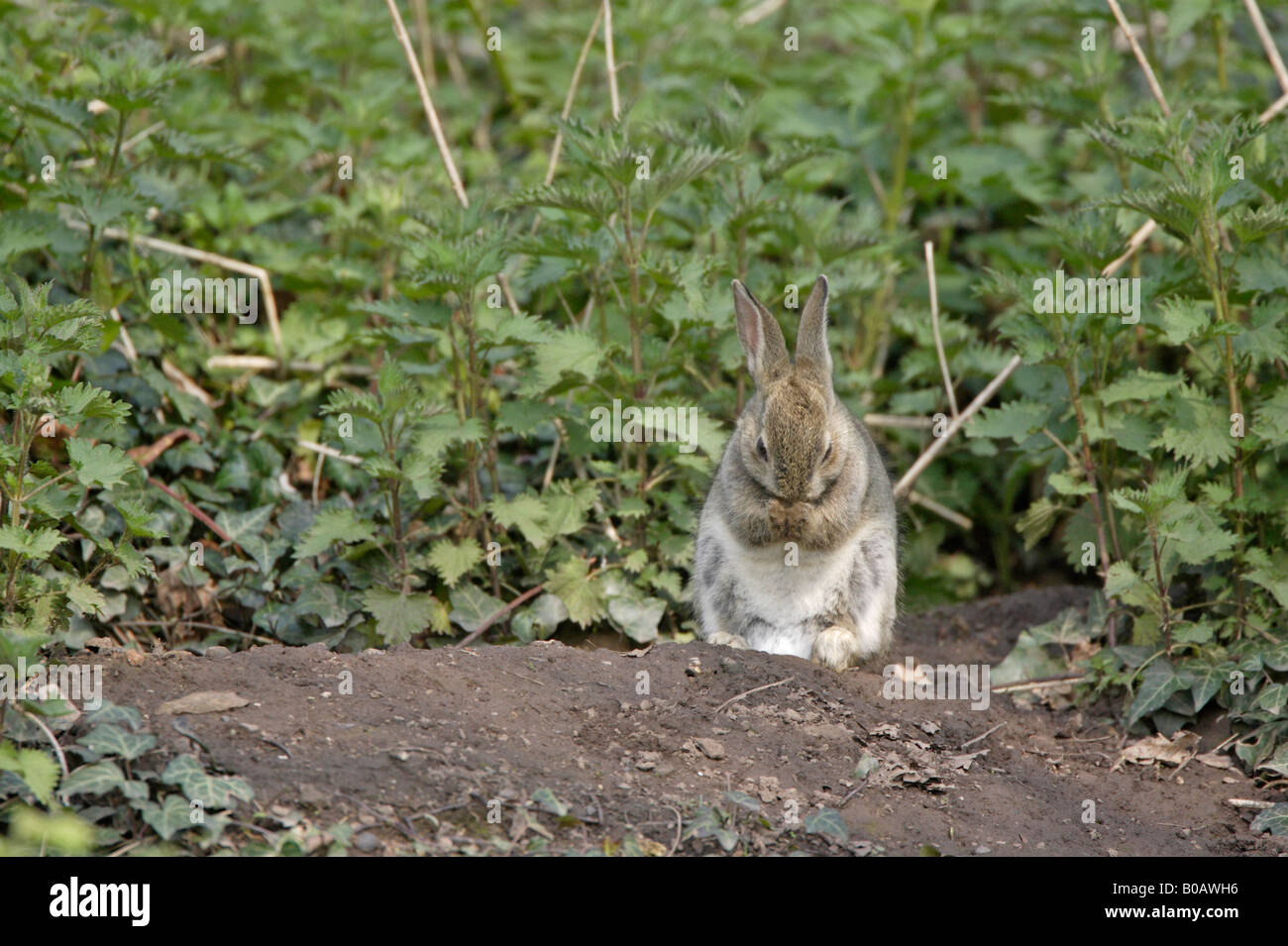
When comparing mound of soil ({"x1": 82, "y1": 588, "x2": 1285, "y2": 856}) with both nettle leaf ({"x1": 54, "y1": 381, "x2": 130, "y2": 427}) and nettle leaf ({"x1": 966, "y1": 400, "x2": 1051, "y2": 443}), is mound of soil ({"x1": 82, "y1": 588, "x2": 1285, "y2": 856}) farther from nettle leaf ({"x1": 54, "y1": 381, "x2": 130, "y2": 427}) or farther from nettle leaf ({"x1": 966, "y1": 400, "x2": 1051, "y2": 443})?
nettle leaf ({"x1": 966, "y1": 400, "x2": 1051, "y2": 443})

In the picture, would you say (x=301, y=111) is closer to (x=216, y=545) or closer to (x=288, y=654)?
(x=216, y=545)

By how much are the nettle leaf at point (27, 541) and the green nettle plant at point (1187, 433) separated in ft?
14.1

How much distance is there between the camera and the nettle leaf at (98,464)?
206 inches

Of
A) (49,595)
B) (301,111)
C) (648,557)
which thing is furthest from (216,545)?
(301,111)

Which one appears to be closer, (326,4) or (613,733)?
(613,733)

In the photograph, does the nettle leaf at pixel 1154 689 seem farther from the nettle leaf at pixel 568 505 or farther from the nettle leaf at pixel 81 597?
the nettle leaf at pixel 81 597

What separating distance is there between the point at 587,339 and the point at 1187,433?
9.32ft

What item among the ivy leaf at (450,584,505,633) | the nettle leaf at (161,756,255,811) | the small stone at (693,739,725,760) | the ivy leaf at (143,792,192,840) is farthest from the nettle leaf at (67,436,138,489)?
the small stone at (693,739,725,760)

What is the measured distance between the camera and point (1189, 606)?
624cm

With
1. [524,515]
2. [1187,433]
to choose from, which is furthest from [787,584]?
[1187,433]

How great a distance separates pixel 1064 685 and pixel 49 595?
15.2 ft

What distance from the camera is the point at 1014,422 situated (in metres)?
6.81

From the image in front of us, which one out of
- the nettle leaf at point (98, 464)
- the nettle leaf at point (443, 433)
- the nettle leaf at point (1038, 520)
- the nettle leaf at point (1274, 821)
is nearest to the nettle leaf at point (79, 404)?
the nettle leaf at point (98, 464)

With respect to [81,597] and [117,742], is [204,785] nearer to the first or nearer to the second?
[117,742]
